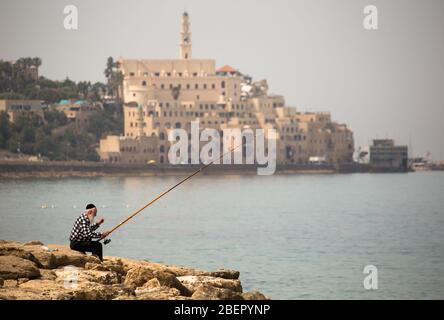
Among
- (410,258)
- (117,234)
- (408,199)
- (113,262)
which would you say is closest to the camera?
(113,262)

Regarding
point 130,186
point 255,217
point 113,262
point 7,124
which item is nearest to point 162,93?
point 7,124

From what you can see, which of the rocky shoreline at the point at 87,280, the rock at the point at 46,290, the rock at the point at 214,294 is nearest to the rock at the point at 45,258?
the rocky shoreline at the point at 87,280

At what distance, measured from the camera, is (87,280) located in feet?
54.5

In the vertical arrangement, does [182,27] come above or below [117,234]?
above

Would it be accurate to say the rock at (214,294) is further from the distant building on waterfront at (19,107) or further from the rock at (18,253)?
the distant building on waterfront at (19,107)

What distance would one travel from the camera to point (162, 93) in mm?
125438

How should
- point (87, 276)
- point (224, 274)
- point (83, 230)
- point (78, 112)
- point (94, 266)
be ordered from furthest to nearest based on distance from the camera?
1. point (78, 112)
2. point (224, 274)
3. point (83, 230)
4. point (94, 266)
5. point (87, 276)

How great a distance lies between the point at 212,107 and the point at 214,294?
348ft

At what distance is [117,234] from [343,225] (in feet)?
39.3

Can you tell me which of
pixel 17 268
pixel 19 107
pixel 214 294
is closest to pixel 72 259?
pixel 17 268

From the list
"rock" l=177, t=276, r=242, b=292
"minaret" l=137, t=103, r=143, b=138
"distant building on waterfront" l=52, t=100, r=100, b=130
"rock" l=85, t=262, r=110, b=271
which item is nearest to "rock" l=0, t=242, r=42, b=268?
"rock" l=85, t=262, r=110, b=271

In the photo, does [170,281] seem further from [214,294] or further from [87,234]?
[87,234]

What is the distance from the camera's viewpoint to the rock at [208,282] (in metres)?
17.7
